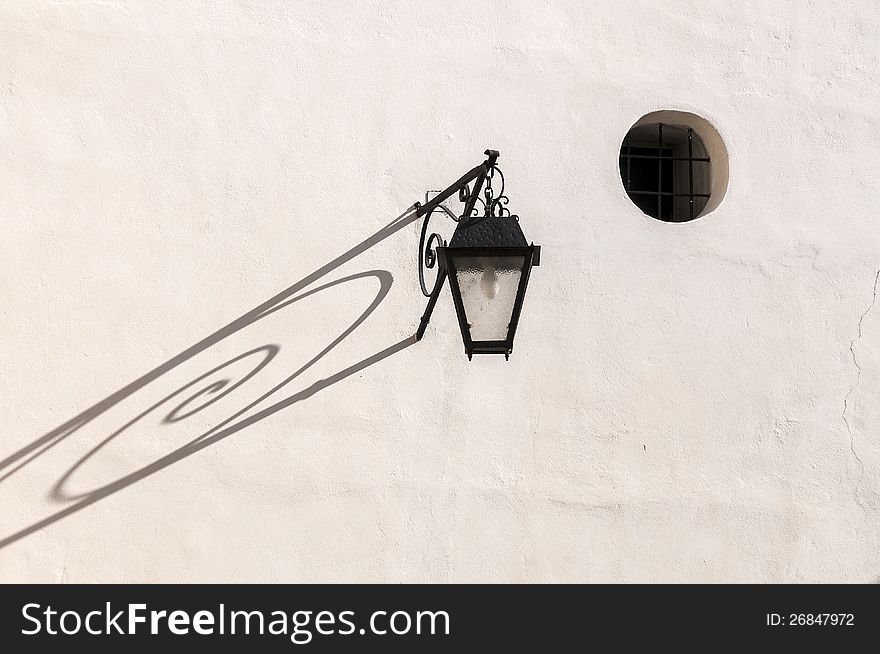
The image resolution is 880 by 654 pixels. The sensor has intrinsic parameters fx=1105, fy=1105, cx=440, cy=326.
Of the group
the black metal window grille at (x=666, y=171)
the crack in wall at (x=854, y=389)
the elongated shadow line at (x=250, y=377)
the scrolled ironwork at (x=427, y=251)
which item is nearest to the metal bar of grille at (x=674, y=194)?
the black metal window grille at (x=666, y=171)

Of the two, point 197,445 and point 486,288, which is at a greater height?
point 486,288

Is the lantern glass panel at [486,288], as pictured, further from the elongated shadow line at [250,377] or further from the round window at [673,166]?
the round window at [673,166]

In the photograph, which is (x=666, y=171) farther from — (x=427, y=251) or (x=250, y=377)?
(x=250, y=377)

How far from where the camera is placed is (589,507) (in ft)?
14.1

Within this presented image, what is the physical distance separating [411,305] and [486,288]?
73 cm

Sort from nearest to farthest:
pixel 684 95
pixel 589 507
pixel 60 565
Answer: pixel 60 565, pixel 589 507, pixel 684 95

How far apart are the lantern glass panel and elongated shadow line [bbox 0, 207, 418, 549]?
694 millimetres

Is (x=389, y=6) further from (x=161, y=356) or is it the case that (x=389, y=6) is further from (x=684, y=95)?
(x=161, y=356)

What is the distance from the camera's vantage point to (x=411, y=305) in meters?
4.30

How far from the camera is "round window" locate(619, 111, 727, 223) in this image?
4691 mm

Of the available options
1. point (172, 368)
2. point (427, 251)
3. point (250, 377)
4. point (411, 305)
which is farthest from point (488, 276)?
point (172, 368)

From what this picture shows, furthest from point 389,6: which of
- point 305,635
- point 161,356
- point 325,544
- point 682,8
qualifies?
point 305,635

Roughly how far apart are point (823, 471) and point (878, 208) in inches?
45.6

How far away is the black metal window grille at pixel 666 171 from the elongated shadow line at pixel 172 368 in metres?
1.08
